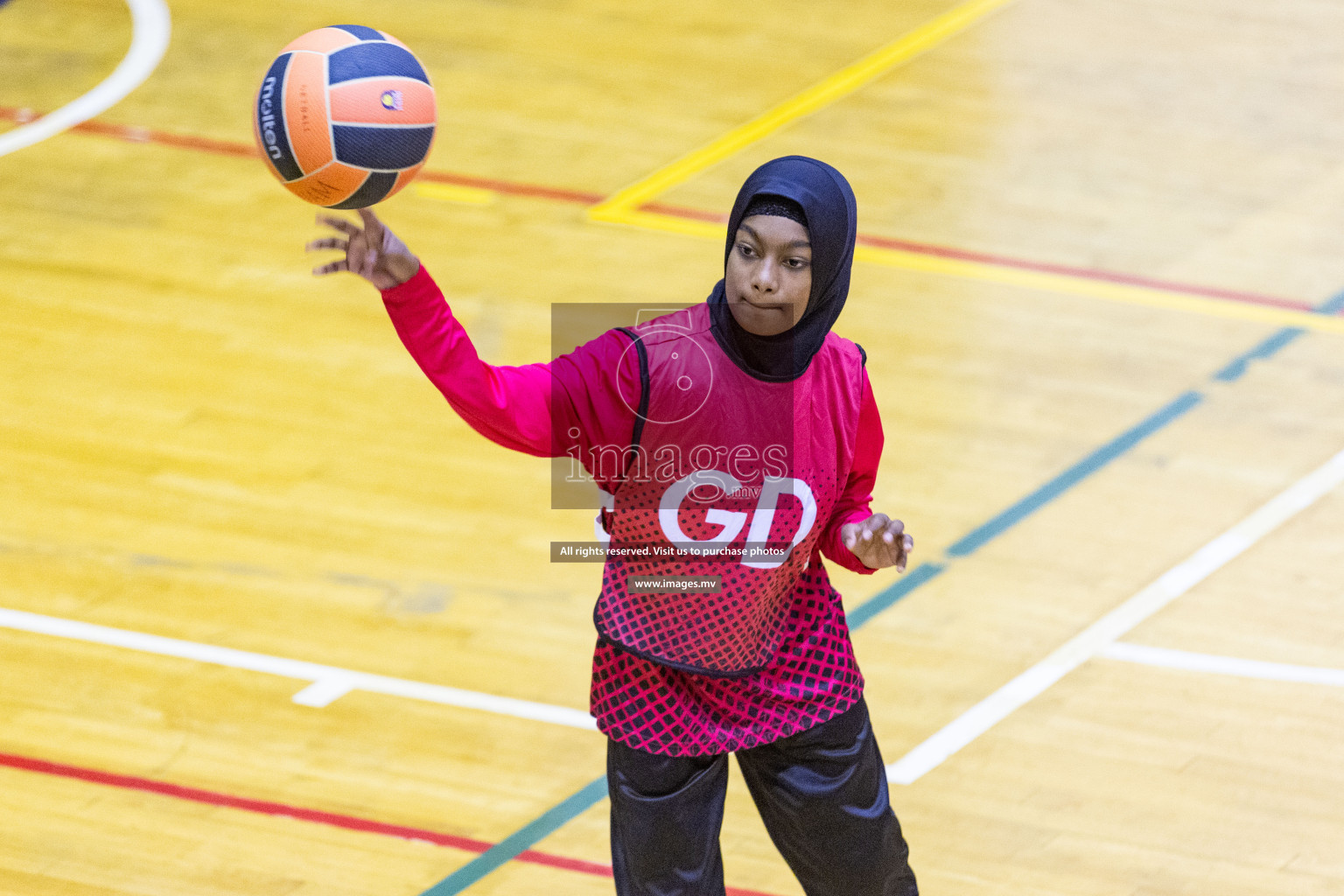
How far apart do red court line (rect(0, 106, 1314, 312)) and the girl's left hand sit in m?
4.19

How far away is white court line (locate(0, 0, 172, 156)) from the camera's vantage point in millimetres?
8055

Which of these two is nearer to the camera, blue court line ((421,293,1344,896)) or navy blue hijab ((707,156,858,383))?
navy blue hijab ((707,156,858,383))

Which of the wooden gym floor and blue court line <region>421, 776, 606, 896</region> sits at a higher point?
the wooden gym floor

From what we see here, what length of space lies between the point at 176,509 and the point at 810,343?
3.12 m

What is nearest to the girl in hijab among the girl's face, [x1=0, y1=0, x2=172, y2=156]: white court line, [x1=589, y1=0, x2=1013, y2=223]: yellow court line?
the girl's face

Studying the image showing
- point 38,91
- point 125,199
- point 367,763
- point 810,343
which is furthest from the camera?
point 38,91

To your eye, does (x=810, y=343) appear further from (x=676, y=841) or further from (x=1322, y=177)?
(x=1322, y=177)

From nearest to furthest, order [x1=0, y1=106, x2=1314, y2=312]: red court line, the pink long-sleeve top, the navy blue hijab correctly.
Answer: the pink long-sleeve top
the navy blue hijab
[x1=0, y1=106, x2=1314, y2=312]: red court line

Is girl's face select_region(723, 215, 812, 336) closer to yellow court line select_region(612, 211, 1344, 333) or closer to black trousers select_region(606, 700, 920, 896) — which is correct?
black trousers select_region(606, 700, 920, 896)

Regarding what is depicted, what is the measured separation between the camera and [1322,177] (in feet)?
25.9

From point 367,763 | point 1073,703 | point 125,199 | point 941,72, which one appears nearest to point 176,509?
point 367,763

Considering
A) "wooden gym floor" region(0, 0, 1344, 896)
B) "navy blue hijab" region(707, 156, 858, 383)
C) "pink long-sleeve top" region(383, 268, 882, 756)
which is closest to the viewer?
"pink long-sleeve top" region(383, 268, 882, 756)

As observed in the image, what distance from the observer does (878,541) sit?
317cm

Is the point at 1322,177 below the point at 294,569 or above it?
above
